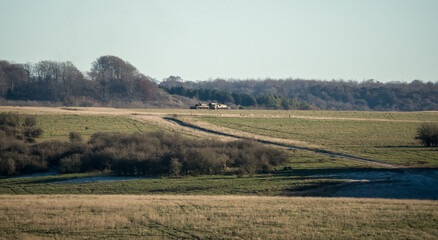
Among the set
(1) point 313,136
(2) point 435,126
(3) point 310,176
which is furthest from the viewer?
(1) point 313,136

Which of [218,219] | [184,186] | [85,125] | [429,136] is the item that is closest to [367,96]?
[429,136]

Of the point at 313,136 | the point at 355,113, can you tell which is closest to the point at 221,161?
the point at 313,136

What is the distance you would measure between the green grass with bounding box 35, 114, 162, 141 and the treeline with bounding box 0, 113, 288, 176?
8952 millimetres

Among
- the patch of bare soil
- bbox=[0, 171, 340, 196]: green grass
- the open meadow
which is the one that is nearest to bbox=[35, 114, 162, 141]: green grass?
the open meadow

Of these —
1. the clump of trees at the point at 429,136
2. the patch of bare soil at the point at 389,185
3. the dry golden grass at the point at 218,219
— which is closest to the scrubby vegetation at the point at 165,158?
the patch of bare soil at the point at 389,185

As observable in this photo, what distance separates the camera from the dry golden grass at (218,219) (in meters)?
19.1

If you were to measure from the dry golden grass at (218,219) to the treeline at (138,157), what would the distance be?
14.9 metres

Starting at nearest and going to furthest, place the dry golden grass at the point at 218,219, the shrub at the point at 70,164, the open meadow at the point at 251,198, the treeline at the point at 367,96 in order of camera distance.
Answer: the dry golden grass at the point at 218,219, the open meadow at the point at 251,198, the shrub at the point at 70,164, the treeline at the point at 367,96

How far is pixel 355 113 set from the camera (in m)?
97.4

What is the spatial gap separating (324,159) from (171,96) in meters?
88.8

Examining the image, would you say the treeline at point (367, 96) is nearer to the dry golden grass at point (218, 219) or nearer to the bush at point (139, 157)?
the bush at point (139, 157)

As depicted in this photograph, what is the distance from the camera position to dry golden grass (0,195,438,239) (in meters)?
19.1

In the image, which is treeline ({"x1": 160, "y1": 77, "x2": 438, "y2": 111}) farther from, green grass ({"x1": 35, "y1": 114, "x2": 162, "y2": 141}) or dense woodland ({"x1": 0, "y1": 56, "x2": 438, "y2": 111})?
green grass ({"x1": 35, "y1": 114, "x2": 162, "y2": 141})

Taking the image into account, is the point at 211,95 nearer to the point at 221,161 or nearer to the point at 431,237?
the point at 221,161
